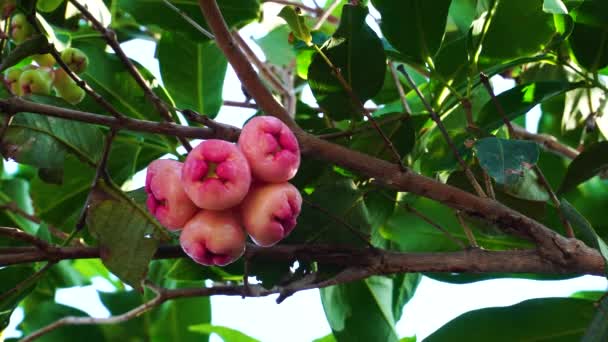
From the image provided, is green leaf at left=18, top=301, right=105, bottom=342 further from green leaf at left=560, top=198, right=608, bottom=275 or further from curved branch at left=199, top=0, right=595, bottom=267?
green leaf at left=560, top=198, right=608, bottom=275

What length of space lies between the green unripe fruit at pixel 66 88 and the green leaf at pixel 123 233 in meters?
0.39

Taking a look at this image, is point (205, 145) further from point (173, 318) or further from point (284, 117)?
point (173, 318)

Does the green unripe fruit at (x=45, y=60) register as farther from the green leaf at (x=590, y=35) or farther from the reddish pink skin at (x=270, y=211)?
the green leaf at (x=590, y=35)

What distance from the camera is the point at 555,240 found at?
0.97 meters

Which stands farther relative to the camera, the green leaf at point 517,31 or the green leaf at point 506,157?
the green leaf at point 517,31

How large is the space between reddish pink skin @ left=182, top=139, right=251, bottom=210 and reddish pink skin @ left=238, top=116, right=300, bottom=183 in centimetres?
2

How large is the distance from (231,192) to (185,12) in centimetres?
51

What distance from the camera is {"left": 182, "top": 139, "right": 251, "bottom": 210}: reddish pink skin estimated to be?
870mm

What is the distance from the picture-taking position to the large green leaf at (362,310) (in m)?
1.31

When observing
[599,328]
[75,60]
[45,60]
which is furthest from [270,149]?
[45,60]

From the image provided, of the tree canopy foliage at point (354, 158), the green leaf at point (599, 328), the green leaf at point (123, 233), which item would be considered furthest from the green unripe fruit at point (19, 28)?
the green leaf at point (599, 328)

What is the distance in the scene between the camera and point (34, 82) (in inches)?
50.8

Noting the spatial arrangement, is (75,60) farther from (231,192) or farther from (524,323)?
(524,323)

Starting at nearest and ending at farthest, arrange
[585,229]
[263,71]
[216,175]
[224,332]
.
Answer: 1. [216,175]
2. [585,229]
3. [224,332]
4. [263,71]
